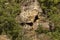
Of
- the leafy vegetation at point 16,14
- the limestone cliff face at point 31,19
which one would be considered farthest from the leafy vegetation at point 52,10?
the limestone cliff face at point 31,19

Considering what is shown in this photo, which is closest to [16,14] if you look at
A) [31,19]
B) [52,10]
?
[31,19]

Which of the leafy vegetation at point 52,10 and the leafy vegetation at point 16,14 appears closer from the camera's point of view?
the leafy vegetation at point 16,14

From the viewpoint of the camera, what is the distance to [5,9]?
335 inches

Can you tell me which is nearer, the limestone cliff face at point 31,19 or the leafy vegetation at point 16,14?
the leafy vegetation at point 16,14

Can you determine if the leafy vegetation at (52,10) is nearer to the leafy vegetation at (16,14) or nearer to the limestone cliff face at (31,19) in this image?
the leafy vegetation at (16,14)

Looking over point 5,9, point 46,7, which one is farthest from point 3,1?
point 46,7

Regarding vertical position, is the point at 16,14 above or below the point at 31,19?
above

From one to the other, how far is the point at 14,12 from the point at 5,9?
37cm

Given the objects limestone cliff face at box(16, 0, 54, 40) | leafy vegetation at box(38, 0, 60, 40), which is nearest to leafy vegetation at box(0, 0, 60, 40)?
leafy vegetation at box(38, 0, 60, 40)

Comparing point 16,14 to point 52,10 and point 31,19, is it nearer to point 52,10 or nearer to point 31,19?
point 31,19

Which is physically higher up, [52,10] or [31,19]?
[52,10]

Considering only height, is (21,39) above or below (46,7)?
below

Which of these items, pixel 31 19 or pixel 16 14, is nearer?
pixel 31 19

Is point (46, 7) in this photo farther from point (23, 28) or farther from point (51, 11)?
point (23, 28)
